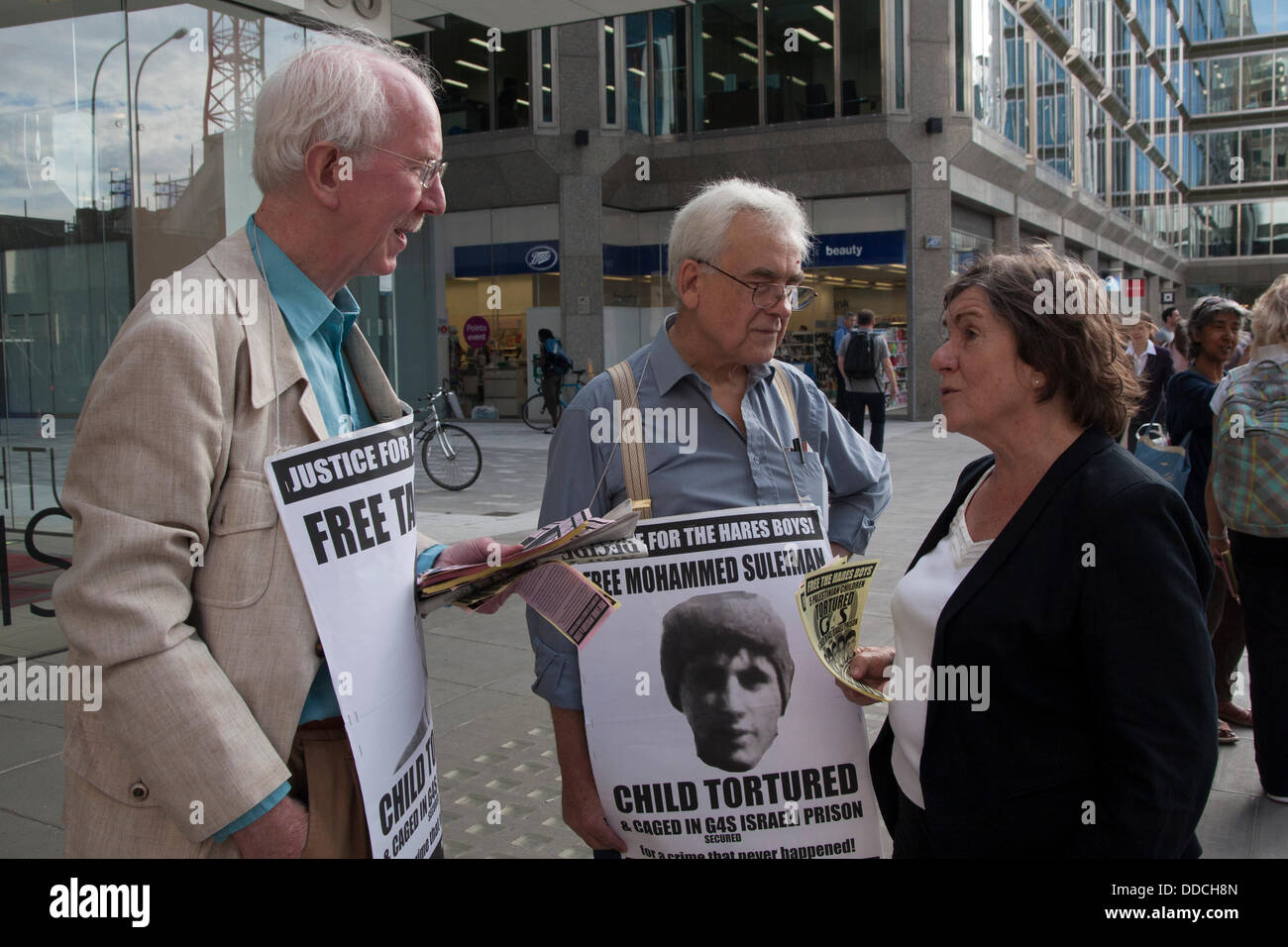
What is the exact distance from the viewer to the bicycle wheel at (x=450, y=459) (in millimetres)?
12109

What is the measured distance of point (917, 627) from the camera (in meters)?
1.98

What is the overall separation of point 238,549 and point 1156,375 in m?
11.3

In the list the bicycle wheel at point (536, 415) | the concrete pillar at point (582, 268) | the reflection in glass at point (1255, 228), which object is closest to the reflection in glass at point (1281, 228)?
the reflection in glass at point (1255, 228)

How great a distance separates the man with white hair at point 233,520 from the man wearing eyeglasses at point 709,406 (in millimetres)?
532

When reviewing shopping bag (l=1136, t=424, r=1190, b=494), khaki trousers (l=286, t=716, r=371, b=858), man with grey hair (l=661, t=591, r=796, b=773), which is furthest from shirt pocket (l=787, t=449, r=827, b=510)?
shopping bag (l=1136, t=424, r=1190, b=494)

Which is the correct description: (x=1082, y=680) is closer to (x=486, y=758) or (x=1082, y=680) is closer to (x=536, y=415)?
(x=486, y=758)

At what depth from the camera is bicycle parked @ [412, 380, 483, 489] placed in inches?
476

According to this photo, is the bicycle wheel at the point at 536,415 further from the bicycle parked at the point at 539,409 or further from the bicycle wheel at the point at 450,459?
the bicycle wheel at the point at 450,459

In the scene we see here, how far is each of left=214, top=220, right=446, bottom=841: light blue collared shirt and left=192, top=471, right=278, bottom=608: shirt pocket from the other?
0.18m

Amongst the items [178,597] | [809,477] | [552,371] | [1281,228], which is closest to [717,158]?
[552,371]

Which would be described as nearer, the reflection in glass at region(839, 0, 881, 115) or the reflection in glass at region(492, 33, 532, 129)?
the reflection in glass at region(839, 0, 881, 115)

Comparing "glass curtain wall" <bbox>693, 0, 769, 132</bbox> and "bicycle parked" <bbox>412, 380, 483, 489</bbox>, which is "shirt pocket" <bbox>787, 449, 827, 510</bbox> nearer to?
"bicycle parked" <bbox>412, 380, 483, 489</bbox>

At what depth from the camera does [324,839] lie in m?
1.64
